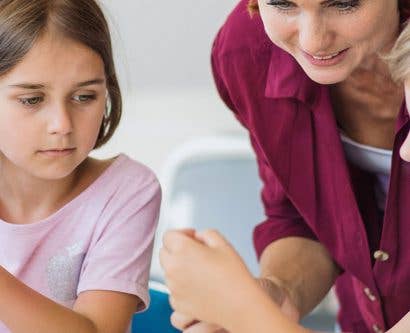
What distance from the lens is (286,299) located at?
1366 mm

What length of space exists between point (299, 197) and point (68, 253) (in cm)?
33

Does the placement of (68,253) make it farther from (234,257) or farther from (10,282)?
(234,257)

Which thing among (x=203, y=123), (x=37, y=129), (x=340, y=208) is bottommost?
(x=203, y=123)

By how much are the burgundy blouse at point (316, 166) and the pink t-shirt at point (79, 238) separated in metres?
0.20

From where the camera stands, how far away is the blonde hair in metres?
1.10

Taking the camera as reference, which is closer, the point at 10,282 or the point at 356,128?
the point at 10,282

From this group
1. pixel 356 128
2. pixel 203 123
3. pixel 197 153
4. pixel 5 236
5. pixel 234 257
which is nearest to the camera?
pixel 234 257

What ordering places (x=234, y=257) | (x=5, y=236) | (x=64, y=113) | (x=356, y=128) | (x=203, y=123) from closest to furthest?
1. (x=234, y=257)
2. (x=64, y=113)
3. (x=5, y=236)
4. (x=356, y=128)
5. (x=203, y=123)

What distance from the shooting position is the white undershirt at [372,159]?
4.51ft

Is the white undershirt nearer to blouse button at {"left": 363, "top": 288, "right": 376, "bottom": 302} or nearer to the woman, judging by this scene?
the woman

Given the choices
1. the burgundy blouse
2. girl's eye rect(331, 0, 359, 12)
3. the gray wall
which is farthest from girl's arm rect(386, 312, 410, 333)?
the gray wall

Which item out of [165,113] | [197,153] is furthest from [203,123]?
[197,153]

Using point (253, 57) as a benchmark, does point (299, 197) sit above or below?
below

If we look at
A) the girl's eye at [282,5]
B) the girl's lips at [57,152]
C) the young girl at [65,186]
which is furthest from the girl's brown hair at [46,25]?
the girl's eye at [282,5]
